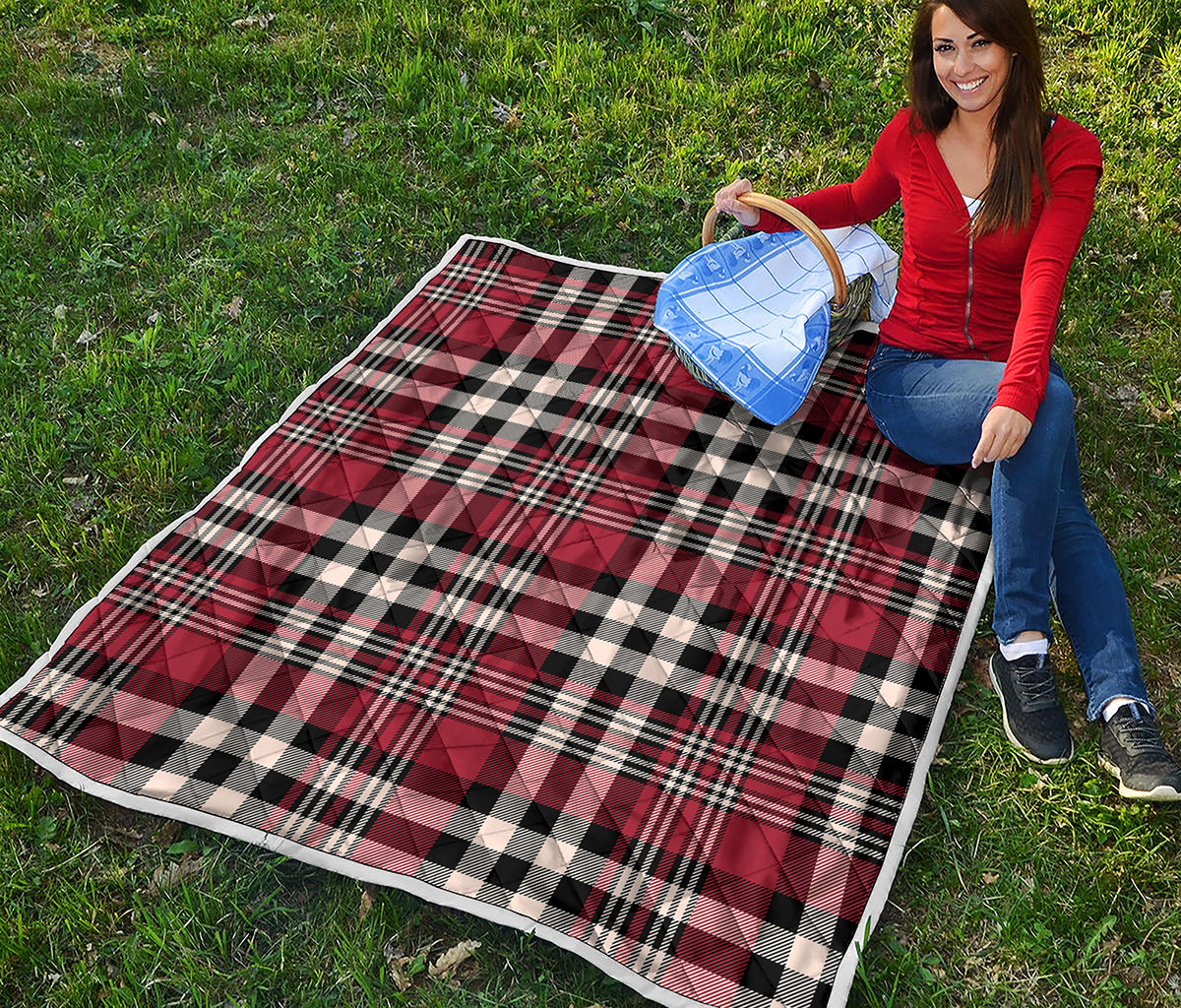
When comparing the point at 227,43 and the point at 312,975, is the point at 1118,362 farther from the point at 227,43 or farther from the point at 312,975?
the point at 227,43

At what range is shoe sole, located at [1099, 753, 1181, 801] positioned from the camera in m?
2.24

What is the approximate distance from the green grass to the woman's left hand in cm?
57

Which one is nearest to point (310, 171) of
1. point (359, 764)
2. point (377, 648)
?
point (377, 648)

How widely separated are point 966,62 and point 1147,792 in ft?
5.48

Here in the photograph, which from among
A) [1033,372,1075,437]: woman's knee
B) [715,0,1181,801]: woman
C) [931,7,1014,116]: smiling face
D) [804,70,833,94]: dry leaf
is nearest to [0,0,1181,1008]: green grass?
[804,70,833,94]: dry leaf

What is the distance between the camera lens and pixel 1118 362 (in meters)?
3.31

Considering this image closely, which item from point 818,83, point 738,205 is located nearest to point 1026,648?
point 738,205

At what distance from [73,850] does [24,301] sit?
2.20m

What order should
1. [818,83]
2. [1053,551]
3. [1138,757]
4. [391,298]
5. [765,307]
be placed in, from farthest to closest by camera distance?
[818,83], [391,298], [765,307], [1053,551], [1138,757]

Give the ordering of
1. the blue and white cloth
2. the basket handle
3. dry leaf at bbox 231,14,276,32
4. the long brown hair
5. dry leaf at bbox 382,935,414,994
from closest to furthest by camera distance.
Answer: dry leaf at bbox 382,935,414,994 → the long brown hair → the basket handle → the blue and white cloth → dry leaf at bbox 231,14,276,32

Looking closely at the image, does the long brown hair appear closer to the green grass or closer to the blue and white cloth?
the blue and white cloth

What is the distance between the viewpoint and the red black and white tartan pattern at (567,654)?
2250 mm

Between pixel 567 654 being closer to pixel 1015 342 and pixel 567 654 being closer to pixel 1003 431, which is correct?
pixel 1003 431

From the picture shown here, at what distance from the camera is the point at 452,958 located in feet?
7.23
